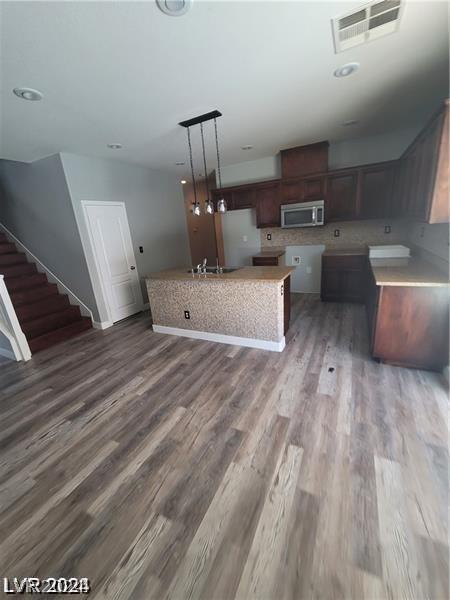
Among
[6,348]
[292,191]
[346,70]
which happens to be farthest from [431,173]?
[6,348]

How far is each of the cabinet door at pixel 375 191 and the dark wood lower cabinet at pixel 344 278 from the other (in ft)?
2.51

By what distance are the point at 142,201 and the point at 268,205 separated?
2398mm

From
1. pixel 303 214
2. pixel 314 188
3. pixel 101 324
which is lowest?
pixel 101 324

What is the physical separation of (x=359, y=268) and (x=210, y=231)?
4511mm

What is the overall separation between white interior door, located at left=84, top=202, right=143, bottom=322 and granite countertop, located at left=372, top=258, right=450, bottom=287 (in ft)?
12.6

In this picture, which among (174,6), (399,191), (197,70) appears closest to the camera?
(174,6)

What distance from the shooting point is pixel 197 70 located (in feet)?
6.27

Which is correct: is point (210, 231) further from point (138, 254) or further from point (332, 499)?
point (332, 499)

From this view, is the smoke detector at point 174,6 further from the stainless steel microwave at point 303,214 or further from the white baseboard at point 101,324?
the white baseboard at point 101,324

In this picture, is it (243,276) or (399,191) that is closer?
(243,276)

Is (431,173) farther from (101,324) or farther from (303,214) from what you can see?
(101,324)

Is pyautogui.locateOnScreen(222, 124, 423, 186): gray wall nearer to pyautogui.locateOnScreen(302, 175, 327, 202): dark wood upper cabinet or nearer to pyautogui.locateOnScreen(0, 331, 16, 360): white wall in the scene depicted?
pyautogui.locateOnScreen(302, 175, 327, 202): dark wood upper cabinet

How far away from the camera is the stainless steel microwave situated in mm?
4129

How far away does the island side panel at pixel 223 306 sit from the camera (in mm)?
2812
